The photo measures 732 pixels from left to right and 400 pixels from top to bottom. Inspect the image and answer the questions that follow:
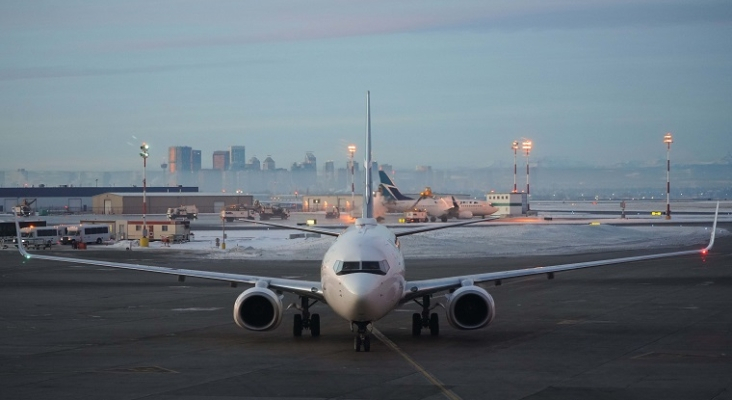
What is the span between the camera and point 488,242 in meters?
74.4

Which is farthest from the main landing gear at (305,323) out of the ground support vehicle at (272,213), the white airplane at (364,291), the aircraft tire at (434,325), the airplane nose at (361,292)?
the ground support vehicle at (272,213)

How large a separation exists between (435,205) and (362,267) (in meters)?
99.8

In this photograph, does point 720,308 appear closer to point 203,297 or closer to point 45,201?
point 203,297

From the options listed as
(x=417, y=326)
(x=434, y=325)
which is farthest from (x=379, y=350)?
(x=434, y=325)

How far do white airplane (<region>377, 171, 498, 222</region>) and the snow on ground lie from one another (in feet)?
102

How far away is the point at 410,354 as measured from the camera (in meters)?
23.7

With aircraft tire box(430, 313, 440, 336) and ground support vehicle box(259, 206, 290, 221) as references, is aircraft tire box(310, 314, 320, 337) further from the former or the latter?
ground support vehicle box(259, 206, 290, 221)

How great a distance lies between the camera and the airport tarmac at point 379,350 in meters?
19.2

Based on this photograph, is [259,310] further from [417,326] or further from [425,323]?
[425,323]

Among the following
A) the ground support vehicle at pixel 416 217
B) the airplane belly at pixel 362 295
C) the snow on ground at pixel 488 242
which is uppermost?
the airplane belly at pixel 362 295

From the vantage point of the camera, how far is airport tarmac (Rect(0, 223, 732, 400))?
19219 mm

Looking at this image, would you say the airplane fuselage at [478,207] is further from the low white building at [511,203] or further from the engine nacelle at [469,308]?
the engine nacelle at [469,308]

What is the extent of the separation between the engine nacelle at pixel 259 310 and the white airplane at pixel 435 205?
96.9 m

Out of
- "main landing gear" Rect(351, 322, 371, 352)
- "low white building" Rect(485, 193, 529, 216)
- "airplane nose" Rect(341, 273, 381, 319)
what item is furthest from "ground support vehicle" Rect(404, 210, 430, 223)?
"airplane nose" Rect(341, 273, 381, 319)
